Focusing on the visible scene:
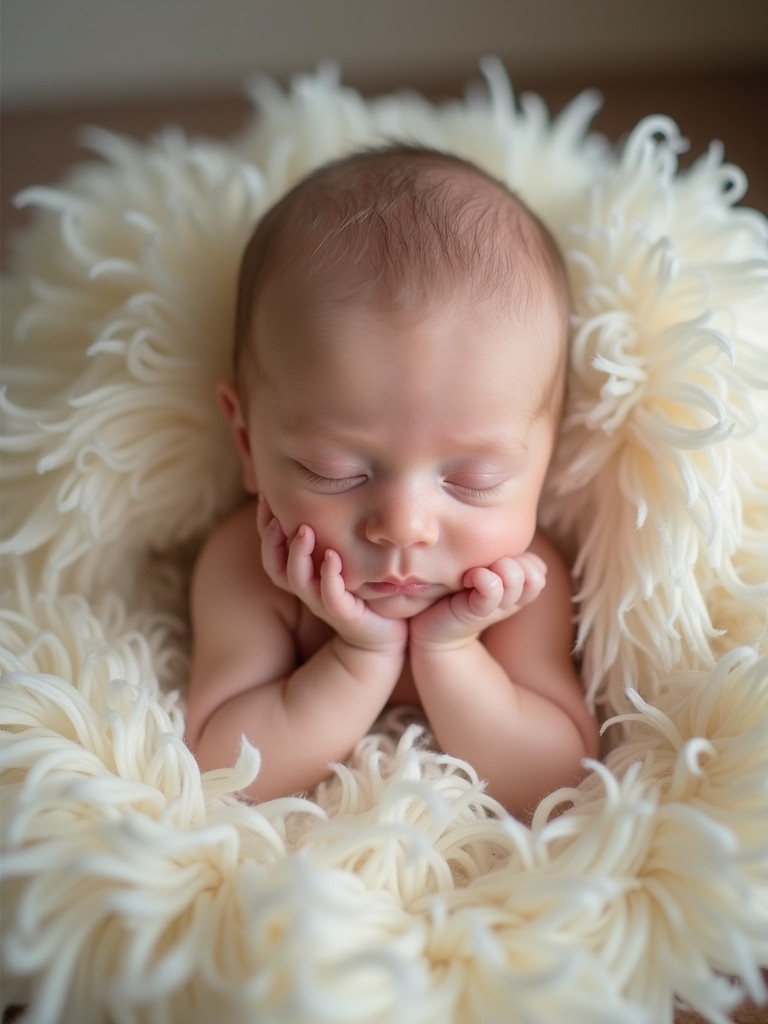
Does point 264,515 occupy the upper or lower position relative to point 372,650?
upper

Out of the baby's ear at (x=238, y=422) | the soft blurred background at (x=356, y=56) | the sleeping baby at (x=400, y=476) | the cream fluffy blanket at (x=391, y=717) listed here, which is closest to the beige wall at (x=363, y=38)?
the soft blurred background at (x=356, y=56)

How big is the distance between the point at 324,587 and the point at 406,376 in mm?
193

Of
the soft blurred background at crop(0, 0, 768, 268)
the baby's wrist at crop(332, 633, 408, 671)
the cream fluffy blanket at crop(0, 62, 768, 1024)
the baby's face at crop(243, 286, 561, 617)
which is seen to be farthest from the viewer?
the soft blurred background at crop(0, 0, 768, 268)

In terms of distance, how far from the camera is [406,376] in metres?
0.78

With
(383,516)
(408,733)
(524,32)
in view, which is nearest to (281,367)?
(383,516)

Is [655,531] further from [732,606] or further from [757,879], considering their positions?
[757,879]

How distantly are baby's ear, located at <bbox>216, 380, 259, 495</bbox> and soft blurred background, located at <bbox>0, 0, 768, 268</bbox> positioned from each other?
97 centimetres

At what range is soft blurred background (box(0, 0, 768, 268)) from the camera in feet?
5.82

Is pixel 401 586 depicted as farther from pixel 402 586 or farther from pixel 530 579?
pixel 530 579

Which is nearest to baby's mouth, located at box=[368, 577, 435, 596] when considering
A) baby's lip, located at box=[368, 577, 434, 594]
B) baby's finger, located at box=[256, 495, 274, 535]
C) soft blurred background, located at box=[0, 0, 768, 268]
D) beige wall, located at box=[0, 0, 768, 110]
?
baby's lip, located at box=[368, 577, 434, 594]

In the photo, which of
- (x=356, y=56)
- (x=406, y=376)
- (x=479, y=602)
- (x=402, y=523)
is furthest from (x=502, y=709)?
(x=356, y=56)

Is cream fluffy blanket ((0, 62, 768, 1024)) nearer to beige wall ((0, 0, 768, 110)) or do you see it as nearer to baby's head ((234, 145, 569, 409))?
baby's head ((234, 145, 569, 409))

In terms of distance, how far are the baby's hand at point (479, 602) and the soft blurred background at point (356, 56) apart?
1192mm

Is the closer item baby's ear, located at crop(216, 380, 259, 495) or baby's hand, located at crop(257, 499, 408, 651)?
baby's hand, located at crop(257, 499, 408, 651)
